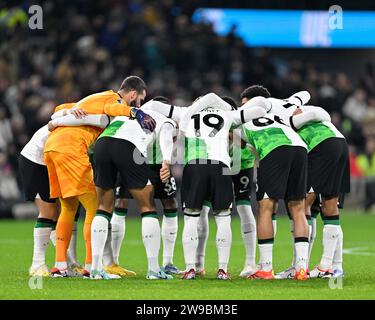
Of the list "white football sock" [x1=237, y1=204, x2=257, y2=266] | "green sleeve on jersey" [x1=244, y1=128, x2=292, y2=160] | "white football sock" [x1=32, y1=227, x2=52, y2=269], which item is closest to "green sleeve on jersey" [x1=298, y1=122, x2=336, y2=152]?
"green sleeve on jersey" [x1=244, y1=128, x2=292, y2=160]

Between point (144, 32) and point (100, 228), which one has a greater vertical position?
point (144, 32)

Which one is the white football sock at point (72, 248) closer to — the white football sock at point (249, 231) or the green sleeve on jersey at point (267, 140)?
the white football sock at point (249, 231)

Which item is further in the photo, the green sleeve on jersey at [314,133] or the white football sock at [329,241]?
the green sleeve on jersey at [314,133]

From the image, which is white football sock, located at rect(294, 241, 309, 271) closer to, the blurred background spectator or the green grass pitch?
the green grass pitch

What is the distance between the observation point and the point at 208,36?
2720 cm

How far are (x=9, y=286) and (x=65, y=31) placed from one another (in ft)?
48.8

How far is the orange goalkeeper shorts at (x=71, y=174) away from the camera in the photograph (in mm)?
11836

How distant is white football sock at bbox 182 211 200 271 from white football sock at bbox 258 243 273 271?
705mm

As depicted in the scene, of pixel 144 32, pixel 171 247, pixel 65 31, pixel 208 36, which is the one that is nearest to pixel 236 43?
pixel 208 36

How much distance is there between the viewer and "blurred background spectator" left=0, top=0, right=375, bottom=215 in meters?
23.3

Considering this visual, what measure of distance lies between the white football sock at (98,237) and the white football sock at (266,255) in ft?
5.51

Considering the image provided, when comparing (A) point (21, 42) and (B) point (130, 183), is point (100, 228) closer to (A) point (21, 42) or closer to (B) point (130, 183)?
(B) point (130, 183)

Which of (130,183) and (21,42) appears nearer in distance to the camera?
(130,183)

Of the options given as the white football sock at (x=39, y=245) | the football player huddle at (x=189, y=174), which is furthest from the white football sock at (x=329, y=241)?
the white football sock at (x=39, y=245)
